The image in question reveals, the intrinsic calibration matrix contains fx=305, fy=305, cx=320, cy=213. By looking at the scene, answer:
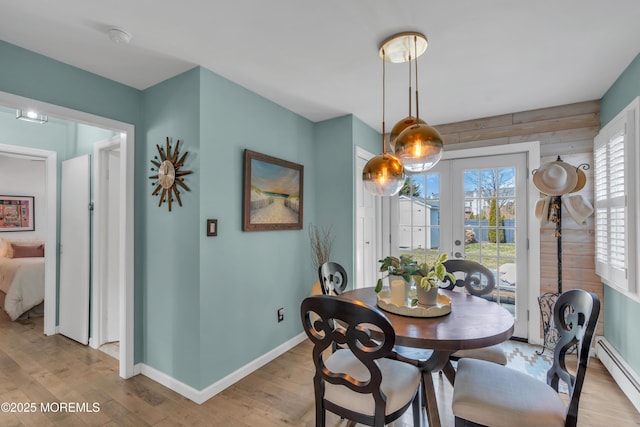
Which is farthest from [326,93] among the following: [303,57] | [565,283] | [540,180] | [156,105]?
[565,283]

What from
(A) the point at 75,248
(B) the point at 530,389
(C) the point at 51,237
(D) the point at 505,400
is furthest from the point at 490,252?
(C) the point at 51,237

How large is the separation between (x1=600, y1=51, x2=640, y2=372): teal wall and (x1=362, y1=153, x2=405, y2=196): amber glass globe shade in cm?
173

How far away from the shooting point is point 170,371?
242cm

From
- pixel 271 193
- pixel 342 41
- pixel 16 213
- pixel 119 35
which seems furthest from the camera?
pixel 16 213

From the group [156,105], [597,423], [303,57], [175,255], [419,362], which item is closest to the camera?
[419,362]

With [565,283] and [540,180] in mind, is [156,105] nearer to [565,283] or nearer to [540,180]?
[540,180]

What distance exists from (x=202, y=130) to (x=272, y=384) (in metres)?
2.08

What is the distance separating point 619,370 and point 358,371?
92.8 inches

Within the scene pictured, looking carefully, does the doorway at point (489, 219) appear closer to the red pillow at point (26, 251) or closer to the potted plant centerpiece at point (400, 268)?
the potted plant centerpiece at point (400, 268)

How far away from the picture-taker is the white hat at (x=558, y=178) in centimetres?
274

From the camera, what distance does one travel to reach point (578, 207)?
2838 millimetres

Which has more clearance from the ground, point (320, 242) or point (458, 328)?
point (320, 242)

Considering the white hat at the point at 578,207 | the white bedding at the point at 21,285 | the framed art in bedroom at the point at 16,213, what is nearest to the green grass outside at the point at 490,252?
the white hat at the point at 578,207

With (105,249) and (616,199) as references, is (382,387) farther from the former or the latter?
(105,249)
